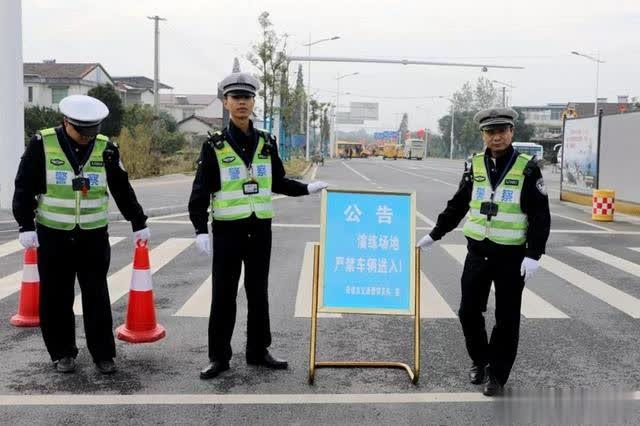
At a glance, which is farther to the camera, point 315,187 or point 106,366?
point 315,187

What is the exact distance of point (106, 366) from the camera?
4898mm

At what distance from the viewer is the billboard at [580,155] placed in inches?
727

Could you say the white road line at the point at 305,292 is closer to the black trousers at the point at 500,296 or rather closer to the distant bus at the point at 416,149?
the black trousers at the point at 500,296

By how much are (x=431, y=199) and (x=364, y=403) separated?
16278 mm

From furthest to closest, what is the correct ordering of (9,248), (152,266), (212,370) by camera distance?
(9,248), (152,266), (212,370)

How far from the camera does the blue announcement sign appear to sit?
16.1 feet

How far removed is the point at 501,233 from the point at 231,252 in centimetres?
185

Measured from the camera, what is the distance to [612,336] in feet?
20.0

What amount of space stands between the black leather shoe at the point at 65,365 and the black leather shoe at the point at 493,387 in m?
2.87

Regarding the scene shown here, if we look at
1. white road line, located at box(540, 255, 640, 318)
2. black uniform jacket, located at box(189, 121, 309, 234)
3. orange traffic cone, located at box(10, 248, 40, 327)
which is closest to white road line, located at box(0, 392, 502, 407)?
black uniform jacket, located at box(189, 121, 309, 234)

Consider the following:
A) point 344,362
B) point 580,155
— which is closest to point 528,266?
point 344,362

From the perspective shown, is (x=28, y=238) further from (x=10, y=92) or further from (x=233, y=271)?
(x=10, y=92)

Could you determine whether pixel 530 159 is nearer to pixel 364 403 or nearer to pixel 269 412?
pixel 364 403

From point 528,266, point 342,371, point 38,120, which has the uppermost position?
point 38,120
